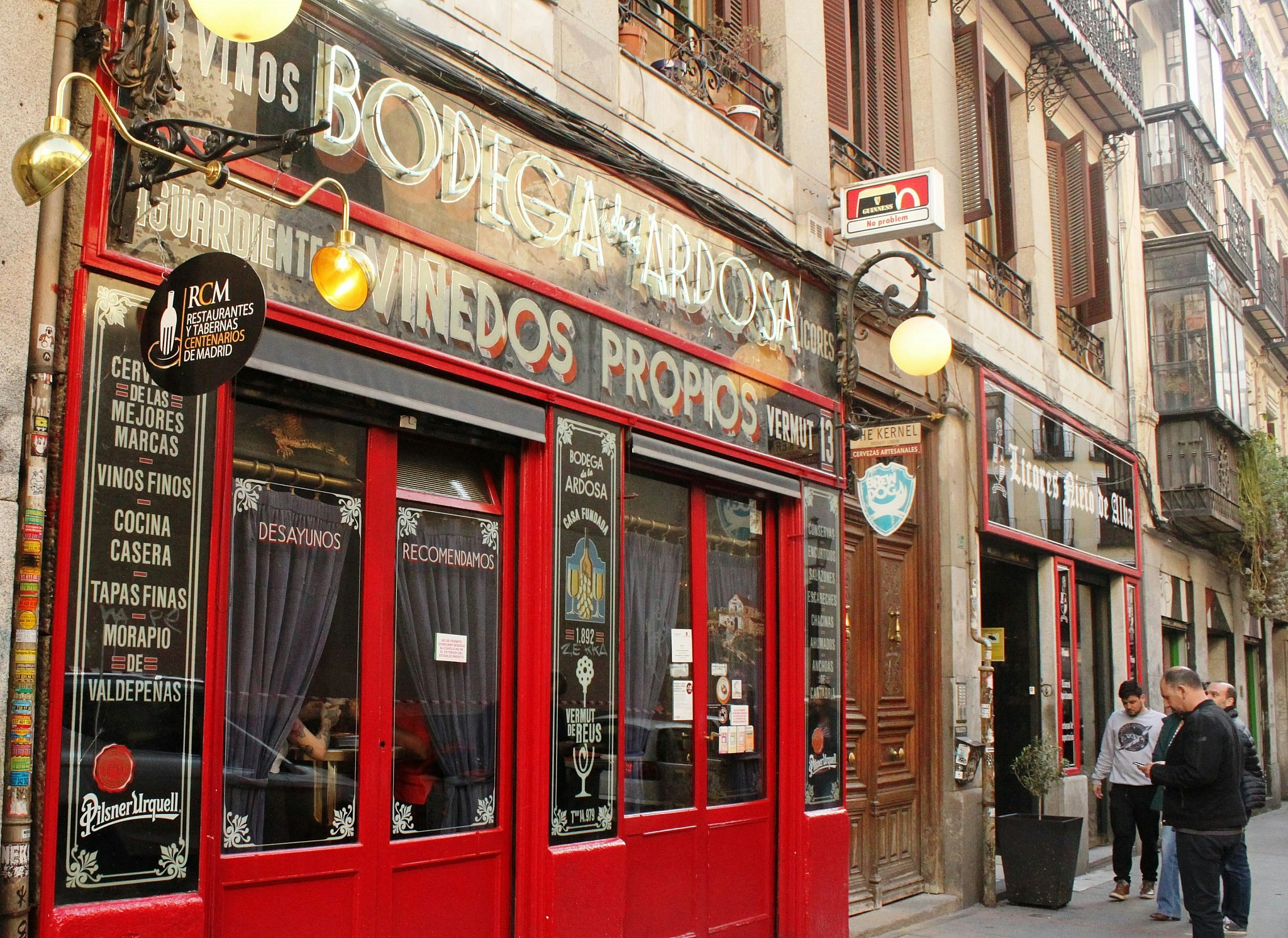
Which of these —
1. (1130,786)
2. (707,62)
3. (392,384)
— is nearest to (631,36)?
(707,62)

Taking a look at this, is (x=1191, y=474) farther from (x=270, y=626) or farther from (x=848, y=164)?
(x=270, y=626)

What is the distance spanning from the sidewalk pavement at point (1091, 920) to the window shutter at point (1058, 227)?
21.6ft

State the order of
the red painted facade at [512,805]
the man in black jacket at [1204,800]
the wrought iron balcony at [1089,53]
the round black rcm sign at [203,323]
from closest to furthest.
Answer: the round black rcm sign at [203,323], the red painted facade at [512,805], the man in black jacket at [1204,800], the wrought iron balcony at [1089,53]

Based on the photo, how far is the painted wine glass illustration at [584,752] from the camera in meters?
6.87

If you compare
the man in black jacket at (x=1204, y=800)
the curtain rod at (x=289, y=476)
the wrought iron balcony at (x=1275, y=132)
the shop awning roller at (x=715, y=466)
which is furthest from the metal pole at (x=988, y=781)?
the wrought iron balcony at (x=1275, y=132)

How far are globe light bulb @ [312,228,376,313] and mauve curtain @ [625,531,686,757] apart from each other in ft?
10.4

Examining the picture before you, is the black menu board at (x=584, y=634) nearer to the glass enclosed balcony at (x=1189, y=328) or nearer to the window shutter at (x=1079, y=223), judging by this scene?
the window shutter at (x=1079, y=223)

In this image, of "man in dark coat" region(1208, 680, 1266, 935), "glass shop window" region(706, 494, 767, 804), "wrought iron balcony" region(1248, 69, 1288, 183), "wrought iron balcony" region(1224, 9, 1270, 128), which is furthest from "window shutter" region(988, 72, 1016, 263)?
"wrought iron balcony" region(1248, 69, 1288, 183)

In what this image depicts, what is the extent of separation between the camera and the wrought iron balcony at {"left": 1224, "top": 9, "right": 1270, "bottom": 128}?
24.5 m

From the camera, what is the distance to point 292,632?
5.72 meters

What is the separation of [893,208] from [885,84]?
2.55 metres

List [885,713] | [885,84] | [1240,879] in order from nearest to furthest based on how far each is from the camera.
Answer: [1240,879], [885,713], [885,84]

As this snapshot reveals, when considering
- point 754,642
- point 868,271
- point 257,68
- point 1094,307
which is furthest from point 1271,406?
point 257,68

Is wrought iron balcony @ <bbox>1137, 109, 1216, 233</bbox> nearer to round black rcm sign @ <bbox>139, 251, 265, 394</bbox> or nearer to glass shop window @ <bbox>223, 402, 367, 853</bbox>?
glass shop window @ <bbox>223, 402, 367, 853</bbox>
